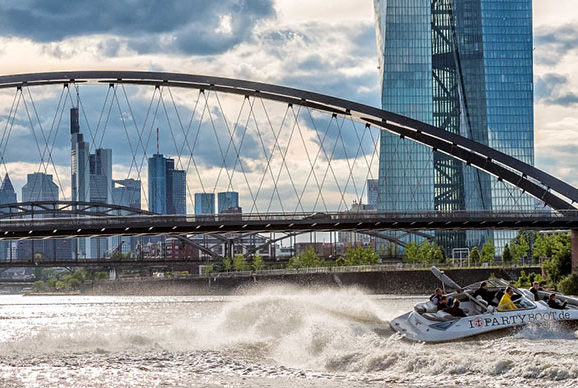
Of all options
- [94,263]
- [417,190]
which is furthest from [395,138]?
[94,263]

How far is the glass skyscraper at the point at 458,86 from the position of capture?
614 ft

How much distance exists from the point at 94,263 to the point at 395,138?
232 ft

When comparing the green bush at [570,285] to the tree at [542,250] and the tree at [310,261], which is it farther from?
the tree at [310,261]

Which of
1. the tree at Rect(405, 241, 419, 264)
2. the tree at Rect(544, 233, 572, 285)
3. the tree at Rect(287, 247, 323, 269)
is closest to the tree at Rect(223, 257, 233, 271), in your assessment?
the tree at Rect(287, 247, 323, 269)

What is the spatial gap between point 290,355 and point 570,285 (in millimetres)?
49414

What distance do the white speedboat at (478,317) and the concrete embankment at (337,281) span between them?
6599 cm

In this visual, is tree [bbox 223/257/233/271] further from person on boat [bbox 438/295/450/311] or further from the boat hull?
the boat hull

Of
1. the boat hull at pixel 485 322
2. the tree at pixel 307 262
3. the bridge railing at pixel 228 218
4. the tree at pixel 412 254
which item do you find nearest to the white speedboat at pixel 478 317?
the boat hull at pixel 485 322

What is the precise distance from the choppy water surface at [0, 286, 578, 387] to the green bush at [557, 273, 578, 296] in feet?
123

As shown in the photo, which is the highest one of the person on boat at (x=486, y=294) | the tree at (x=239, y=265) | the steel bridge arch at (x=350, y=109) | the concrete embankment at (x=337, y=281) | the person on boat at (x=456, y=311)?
the steel bridge arch at (x=350, y=109)

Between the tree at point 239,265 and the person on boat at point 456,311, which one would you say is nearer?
the person on boat at point 456,311

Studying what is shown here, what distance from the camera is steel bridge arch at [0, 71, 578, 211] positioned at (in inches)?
2995

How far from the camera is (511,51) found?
190 metres

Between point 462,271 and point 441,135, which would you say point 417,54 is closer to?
point 462,271
